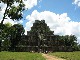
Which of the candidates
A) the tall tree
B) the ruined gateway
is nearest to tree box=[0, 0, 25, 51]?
the tall tree

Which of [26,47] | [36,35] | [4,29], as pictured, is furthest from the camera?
[36,35]

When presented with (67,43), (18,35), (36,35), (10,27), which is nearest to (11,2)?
(10,27)

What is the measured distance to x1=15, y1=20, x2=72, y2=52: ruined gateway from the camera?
12450 centimetres

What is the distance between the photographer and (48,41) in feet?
438

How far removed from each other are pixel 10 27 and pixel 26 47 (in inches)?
3707

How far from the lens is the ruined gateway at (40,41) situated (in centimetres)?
12450

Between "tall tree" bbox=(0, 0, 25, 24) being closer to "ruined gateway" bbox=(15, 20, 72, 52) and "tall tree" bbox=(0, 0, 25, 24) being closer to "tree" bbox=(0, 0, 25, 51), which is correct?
"tree" bbox=(0, 0, 25, 51)

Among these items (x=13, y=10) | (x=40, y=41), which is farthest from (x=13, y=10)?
(x=40, y=41)

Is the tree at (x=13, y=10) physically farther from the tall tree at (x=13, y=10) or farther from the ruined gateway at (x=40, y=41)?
the ruined gateway at (x=40, y=41)

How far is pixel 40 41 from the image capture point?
427 feet

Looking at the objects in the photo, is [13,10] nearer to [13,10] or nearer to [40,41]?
[13,10]

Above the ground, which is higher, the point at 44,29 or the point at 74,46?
the point at 44,29

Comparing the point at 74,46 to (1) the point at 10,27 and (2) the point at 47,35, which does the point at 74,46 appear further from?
(1) the point at 10,27

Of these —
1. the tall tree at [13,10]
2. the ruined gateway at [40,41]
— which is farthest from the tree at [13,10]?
the ruined gateway at [40,41]
